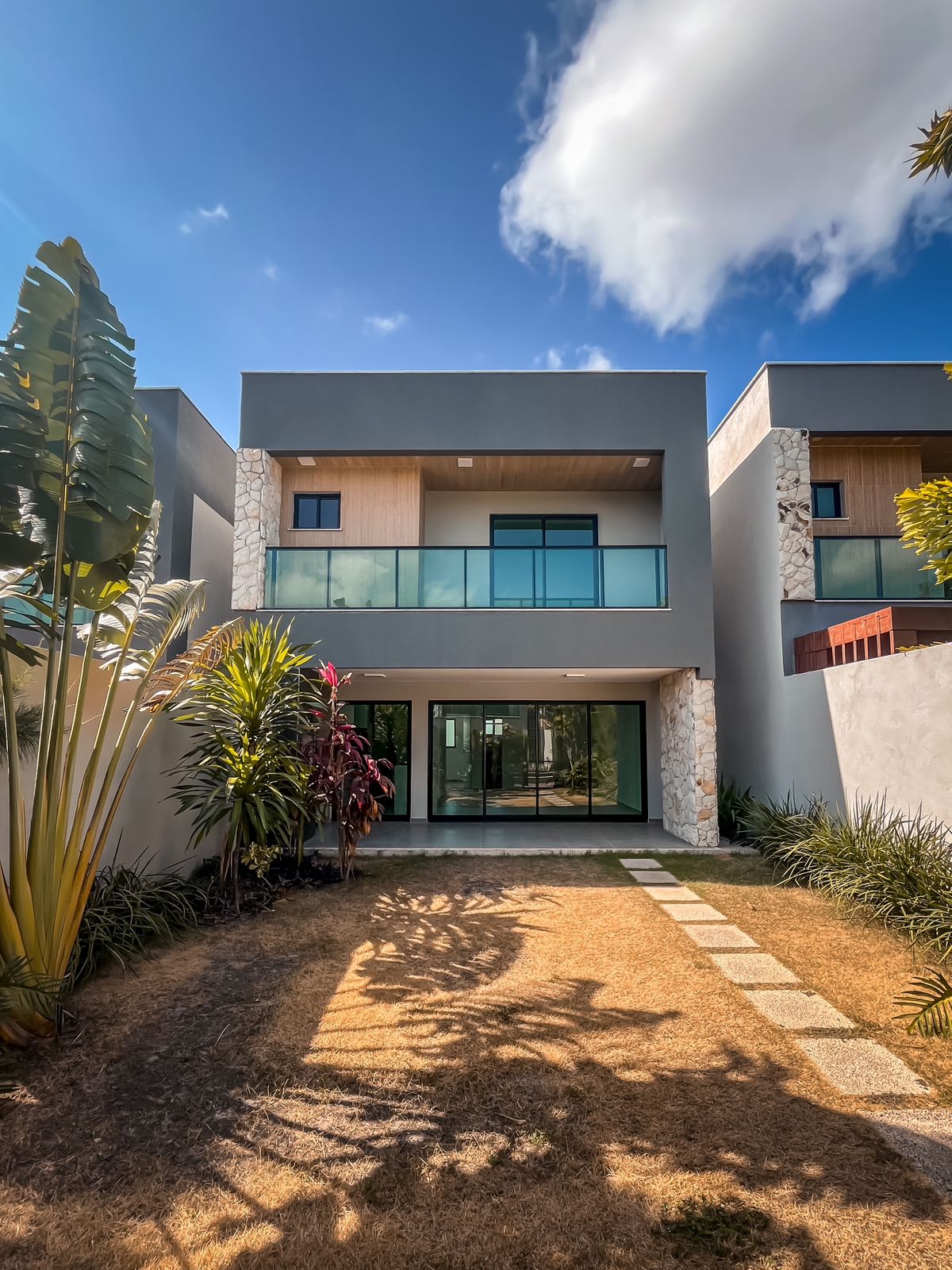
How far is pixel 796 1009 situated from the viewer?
181 inches

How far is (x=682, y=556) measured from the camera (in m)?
10.0

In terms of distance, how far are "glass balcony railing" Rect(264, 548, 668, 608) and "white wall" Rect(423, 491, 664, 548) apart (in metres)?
2.62

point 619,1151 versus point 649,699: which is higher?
point 649,699

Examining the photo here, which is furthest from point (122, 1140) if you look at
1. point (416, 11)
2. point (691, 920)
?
point (416, 11)

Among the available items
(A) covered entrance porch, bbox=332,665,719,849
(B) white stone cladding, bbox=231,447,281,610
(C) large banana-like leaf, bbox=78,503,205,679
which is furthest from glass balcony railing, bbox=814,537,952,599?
(C) large banana-like leaf, bbox=78,503,205,679

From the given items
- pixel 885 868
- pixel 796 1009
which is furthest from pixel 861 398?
pixel 796 1009

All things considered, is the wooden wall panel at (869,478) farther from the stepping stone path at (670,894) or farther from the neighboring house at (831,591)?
the stepping stone path at (670,894)

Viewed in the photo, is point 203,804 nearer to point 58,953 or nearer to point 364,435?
point 58,953

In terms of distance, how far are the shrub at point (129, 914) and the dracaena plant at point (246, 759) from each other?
0.52 m

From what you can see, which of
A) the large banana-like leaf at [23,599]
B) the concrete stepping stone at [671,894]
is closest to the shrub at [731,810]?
the concrete stepping stone at [671,894]

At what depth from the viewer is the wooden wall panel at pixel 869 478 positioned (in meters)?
11.7

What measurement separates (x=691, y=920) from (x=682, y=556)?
545 cm

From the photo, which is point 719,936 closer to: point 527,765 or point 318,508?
point 527,765

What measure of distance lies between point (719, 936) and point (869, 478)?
9.25m
